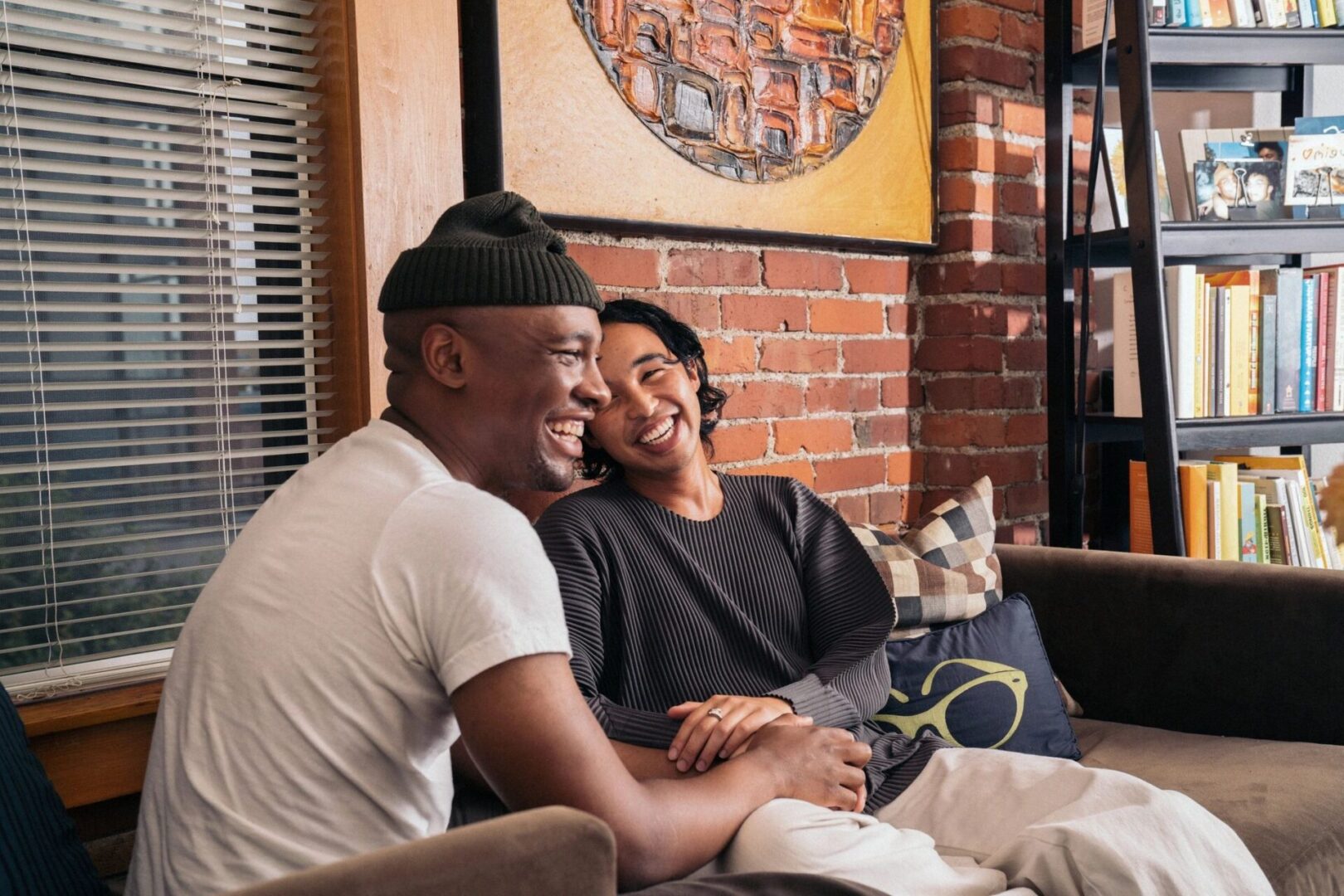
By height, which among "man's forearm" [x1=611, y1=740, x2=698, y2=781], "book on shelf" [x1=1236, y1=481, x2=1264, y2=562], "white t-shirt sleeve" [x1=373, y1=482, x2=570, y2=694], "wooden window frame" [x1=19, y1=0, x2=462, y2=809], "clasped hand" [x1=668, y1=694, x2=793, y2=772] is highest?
"wooden window frame" [x1=19, y1=0, x2=462, y2=809]

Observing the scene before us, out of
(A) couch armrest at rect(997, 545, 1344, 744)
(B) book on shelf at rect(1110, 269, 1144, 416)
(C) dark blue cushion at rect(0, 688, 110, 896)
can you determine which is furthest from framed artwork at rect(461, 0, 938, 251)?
(C) dark blue cushion at rect(0, 688, 110, 896)

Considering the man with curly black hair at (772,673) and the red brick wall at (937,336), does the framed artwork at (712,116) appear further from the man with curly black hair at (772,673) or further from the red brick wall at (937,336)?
the man with curly black hair at (772,673)

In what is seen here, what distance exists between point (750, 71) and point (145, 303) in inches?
51.7

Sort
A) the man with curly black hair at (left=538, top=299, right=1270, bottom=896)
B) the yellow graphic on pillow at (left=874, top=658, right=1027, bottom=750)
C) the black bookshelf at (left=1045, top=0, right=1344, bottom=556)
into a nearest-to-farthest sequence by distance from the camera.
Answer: the man with curly black hair at (left=538, top=299, right=1270, bottom=896)
the yellow graphic on pillow at (left=874, top=658, right=1027, bottom=750)
the black bookshelf at (left=1045, top=0, right=1344, bottom=556)

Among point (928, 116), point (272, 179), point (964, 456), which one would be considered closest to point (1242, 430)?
point (964, 456)

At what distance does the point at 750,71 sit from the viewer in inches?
95.2

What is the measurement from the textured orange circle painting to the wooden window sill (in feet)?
4.54

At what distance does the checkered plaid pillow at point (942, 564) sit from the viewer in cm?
208

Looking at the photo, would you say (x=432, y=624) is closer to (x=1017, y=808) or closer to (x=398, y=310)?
(x=398, y=310)

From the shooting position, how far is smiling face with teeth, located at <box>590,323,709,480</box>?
189cm

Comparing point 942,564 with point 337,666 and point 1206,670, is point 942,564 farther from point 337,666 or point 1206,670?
point 337,666

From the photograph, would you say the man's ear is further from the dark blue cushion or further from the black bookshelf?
the black bookshelf

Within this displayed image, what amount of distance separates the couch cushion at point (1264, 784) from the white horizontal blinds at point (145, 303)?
4.95 ft

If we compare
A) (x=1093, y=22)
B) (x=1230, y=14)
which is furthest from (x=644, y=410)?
(x=1230, y=14)
